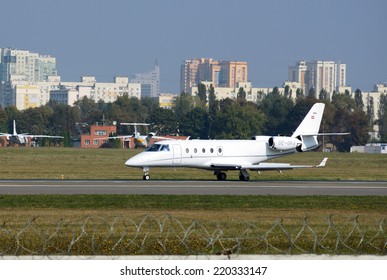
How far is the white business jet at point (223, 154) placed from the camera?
5703 centimetres

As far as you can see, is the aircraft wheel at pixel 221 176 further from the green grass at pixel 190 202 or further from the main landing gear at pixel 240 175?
the green grass at pixel 190 202

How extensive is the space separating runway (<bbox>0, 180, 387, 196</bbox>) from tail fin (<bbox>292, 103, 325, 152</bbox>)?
779cm

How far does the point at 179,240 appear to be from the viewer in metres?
26.8

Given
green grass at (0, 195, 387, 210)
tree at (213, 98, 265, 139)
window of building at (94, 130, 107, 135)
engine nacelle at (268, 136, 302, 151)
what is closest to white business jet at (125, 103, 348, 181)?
engine nacelle at (268, 136, 302, 151)

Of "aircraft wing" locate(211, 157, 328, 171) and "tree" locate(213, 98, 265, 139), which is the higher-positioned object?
"aircraft wing" locate(211, 157, 328, 171)

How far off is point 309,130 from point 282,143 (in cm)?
392

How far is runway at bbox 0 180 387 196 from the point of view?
46.2 meters

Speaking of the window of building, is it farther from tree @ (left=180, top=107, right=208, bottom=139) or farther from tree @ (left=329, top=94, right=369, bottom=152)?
tree @ (left=329, top=94, right=369, bottom=152)

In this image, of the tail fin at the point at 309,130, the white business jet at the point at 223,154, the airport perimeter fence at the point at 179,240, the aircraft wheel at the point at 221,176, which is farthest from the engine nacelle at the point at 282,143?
the airport perimeter fence at the point at 179,240

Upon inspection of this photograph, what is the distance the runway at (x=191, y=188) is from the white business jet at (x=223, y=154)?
2.27m
